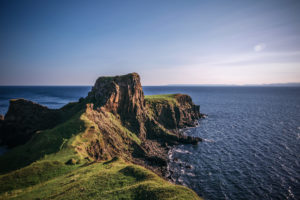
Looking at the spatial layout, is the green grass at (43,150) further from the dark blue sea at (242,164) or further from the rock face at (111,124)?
the dark blue sea at (242,164)

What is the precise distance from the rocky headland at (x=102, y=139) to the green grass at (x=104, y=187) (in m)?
0.15

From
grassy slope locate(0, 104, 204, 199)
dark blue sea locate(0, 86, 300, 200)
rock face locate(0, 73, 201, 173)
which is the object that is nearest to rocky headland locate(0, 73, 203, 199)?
rock face locate(0, 73, 201, 173)

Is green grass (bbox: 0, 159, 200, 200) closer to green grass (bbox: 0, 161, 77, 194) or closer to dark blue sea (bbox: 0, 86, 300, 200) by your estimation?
green grass (bbox: 0, 161, 77, 194)

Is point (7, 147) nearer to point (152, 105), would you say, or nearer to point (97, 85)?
point (97, 85)

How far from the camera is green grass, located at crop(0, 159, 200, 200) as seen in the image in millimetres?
19172

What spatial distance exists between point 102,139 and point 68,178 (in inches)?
701

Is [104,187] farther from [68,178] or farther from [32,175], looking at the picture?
[32,175]

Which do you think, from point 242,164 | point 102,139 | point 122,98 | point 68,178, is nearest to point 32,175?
point 68,178

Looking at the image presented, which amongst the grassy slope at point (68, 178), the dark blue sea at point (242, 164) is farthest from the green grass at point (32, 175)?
the dark blue sea at point (242, 164)

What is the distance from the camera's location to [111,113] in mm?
60125

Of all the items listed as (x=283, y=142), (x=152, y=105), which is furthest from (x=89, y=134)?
(x=283, y=142)

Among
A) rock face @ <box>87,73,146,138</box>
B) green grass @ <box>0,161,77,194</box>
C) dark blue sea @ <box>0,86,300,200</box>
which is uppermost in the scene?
rock face @ <box>87,73,146,138</box>

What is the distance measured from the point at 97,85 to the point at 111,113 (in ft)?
55.2

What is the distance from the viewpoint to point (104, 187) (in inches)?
863
